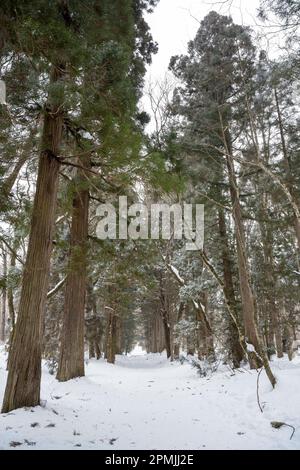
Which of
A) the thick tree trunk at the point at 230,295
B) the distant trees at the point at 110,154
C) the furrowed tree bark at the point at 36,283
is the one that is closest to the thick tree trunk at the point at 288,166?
the distant trees at the point at 110,154

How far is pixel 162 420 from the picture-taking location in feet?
17.0

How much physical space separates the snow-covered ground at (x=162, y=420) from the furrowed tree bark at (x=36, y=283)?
385 mm

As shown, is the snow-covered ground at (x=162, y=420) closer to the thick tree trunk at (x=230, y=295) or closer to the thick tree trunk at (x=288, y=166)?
the thick tree trunk at (x=230, y=295)

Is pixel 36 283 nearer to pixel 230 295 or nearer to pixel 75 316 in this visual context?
pixel 75 316

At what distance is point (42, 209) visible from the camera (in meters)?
5.37

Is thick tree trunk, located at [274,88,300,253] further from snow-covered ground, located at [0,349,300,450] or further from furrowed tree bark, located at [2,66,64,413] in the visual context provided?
furrowed tree bark, located at [2,66,64,413]

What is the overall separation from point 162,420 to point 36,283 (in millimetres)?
2953

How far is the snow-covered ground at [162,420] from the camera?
379cm

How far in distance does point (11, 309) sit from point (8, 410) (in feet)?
18.2

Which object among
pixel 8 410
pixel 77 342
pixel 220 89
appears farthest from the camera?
pixel 220 89

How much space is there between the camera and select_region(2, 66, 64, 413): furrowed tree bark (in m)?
4.78

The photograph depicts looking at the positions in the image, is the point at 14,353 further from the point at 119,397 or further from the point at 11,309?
the point at 11,309

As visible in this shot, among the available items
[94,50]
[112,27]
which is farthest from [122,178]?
[112,27]

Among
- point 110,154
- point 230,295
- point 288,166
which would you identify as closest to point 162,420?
point 110,154
